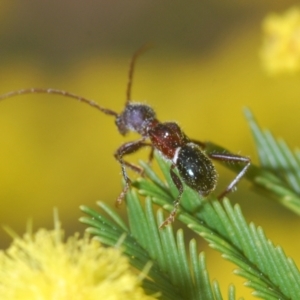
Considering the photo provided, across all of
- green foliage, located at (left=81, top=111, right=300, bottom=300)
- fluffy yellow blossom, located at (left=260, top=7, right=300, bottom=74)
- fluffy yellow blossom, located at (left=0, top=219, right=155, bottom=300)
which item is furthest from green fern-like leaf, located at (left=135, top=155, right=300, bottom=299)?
fluffy yellow blossom, located at (left=260, top=7, right=300, bottom=74)

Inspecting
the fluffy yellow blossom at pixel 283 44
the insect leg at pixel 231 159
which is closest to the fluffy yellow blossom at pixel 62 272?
the insect leg at pixel 231 159

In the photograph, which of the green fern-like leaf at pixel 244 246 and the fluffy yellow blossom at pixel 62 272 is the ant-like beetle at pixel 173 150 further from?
the fluffy yellow blossom at pixel 62 272

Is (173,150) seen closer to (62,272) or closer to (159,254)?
(159,254)

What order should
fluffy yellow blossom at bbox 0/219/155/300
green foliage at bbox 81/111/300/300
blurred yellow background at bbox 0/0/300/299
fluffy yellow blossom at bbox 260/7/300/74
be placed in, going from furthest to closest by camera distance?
blurred yellow background at bbox 0/0/300/299 → fluffy yellow blossom at bbox 260/7/300/74 → green foliage at bbox 81/111/300/300 → fluffy yellow blossom at bbox 0/219/155/300

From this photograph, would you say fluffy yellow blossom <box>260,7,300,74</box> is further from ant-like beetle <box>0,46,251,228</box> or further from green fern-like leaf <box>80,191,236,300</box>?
green fern-like leaf <box>80,191,236,300</box>

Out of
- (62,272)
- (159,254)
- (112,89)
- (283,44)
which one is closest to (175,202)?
(159,254)
